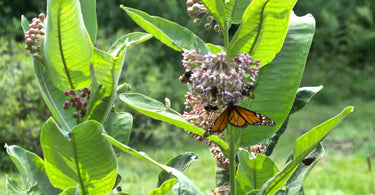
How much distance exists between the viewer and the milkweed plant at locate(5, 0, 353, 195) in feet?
Answer: 3.57

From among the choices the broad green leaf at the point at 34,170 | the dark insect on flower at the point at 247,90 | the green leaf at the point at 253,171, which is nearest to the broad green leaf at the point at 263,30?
the dark insect on flower at the point at 247,90

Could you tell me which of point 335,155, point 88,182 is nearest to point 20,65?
point 335,155

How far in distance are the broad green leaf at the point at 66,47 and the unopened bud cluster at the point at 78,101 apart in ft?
0.14

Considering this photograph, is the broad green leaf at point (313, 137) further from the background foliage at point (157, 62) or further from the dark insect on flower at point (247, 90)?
the background foliage at point (157, 62)

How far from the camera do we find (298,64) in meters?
1.25

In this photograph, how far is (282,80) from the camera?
1.27 m

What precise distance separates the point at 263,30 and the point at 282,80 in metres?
0.17

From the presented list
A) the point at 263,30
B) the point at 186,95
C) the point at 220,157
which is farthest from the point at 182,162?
the point at 263,30

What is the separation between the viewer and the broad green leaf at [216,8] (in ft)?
3.75

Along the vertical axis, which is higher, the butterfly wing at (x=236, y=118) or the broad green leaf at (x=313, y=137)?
the butterfly wing at (x=236, y=118)

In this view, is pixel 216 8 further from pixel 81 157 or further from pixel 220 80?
pixel 81 157

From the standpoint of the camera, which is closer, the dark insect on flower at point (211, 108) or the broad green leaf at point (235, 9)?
the dark insect on flower at point (211, 108)

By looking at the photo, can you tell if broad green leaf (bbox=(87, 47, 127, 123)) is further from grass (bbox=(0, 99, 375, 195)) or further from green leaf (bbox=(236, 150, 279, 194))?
grass (bbox=(0, 99, 375, 195))

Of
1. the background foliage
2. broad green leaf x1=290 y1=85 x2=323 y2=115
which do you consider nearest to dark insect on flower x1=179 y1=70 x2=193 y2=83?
broad green leaf x1=290 y1=85 x2=323 y2=115
